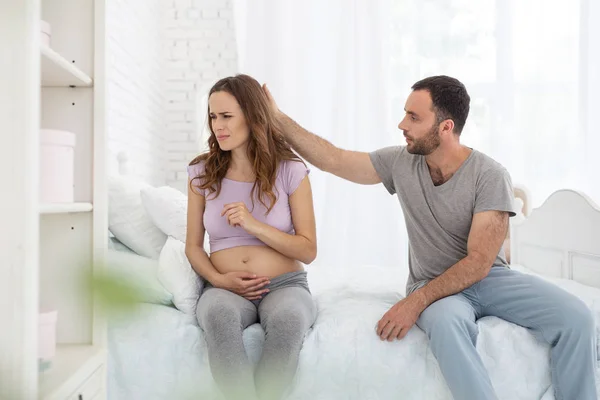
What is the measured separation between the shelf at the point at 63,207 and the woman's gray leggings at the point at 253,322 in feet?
1.33

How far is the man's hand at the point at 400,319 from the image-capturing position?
4.96 ft

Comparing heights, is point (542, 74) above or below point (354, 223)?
above

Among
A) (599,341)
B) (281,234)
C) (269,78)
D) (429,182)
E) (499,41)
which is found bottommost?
(599,341)

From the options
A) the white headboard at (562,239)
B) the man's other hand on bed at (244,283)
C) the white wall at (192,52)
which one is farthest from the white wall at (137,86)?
the white headboard at (562,239)

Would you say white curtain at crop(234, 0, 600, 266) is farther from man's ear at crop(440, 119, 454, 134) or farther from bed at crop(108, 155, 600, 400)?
bed at crop(108, 155, 600, 400)

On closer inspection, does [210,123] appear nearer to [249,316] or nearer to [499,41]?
[249,316]

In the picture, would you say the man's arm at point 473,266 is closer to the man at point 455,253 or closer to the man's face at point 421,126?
the man at point 455,253

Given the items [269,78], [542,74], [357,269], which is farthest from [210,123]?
[542,74]

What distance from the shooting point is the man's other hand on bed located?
1.61 metres

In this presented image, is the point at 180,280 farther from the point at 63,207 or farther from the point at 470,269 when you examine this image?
the point at 470,269

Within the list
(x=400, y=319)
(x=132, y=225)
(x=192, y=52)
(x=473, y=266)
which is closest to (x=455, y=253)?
(x=473, y=266)

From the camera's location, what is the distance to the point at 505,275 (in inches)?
65.4

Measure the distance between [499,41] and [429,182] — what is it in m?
2.28

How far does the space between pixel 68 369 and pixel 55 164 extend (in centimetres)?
39
